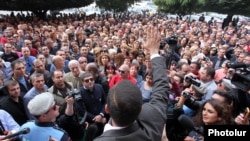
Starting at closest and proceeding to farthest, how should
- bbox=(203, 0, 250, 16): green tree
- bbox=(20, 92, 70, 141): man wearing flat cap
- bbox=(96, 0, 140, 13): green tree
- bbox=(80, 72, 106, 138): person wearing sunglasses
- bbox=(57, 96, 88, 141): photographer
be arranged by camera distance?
bbox=(20, 92, 70, 141): man wearing flat cap → bbox=(57, 96, 88, 141): photographer → bbox=(80, 72, 106, 138): person wearing sunglasses → bbox=(96, 0, 140, 13): green tree → bbox=(203, 0, 250, 16): green tree

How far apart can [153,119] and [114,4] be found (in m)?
22.2


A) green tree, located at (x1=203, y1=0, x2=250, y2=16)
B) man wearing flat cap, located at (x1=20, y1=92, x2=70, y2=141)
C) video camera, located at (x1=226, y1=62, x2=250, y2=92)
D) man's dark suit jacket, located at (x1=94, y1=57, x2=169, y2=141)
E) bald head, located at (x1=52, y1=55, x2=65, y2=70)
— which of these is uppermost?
man's dark suit jacket, located at (x1=94, y1=57, x2=169, y2=141)

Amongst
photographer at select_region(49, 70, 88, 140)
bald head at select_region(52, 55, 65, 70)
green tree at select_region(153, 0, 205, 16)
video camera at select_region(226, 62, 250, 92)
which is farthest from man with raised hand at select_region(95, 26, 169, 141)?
green tree at select_region(153, 0, 205, 16)

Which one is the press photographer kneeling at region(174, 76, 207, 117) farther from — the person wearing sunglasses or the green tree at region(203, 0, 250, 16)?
the green tree at region(203, 0, 250, 16)

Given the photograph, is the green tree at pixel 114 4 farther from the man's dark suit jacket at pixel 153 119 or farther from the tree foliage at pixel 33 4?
the man's dark suit jacket at pixel 153 119

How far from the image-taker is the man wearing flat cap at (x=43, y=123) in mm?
3009

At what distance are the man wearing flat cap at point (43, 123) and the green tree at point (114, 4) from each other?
2072 cm

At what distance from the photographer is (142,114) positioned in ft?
6.75

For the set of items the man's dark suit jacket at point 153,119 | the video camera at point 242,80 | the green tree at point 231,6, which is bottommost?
the green tree at point 231,6

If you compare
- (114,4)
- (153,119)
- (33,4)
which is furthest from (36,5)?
(153,119)

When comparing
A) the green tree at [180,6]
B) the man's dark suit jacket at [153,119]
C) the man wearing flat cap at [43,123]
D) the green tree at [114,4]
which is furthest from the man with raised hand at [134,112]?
the green tree at [180,6]

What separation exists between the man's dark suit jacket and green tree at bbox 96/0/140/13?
21610mm

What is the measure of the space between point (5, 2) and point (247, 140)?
58.6 ft

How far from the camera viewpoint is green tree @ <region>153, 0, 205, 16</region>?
985 inches
